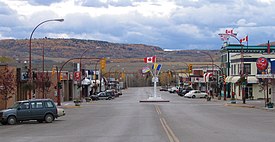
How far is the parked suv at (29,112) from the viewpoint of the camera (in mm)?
33281

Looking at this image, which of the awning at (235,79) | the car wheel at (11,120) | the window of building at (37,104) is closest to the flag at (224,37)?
the awning at (235,79)

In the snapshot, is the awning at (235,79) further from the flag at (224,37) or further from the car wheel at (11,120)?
the car wheel at (11,120)

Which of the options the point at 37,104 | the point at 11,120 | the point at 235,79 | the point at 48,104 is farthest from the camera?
the point at 235,79

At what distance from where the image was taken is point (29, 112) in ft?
110

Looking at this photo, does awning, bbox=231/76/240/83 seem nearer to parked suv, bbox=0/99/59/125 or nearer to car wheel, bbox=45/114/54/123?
car wheel, bbox=45/114/54/123

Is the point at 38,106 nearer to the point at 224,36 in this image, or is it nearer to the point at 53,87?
the point at 53,87

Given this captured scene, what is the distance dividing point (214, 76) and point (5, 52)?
98.4 metres

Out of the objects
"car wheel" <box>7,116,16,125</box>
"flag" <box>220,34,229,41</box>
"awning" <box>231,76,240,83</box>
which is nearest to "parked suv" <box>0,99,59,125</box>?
"car wheel" <box>7,116,16,125</box>

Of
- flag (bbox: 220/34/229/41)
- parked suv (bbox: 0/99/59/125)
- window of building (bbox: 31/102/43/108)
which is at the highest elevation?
flag (bbox: 220/34/229/41)

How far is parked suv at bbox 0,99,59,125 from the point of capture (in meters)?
33.3

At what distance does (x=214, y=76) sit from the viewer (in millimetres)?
103062

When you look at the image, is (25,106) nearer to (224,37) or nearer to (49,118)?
(49,118)

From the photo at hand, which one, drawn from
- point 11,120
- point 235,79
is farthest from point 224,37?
point 11,120

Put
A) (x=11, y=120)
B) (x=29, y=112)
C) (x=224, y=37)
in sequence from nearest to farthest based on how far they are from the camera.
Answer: (x=11, y=120) → (x=29, y=112) → (x=224, y=37)
